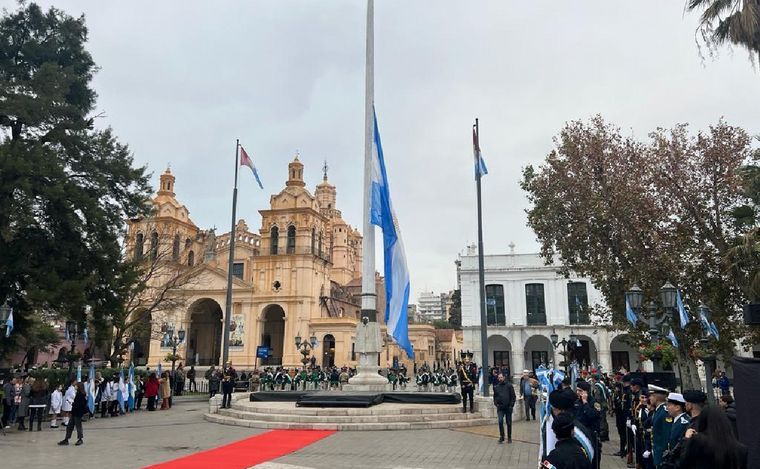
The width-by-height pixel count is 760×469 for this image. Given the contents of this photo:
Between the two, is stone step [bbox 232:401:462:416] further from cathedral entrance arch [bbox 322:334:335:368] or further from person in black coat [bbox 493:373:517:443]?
cathedral entrance arch [bbox 322:334:335:368]

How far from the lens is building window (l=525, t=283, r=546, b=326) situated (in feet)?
127

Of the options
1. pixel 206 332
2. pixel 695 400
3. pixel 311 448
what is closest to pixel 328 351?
pixel 206 332

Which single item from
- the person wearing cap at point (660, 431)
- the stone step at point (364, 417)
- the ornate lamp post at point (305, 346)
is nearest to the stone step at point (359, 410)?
the stone step at point (364, 417)

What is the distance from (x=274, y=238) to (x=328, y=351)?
11763mm

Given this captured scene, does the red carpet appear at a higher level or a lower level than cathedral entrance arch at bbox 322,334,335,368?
lower

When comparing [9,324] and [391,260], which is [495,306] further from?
[9,324]

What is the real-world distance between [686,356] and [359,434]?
12.0m

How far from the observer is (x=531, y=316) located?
38875 millimetres

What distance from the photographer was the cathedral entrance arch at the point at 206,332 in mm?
54312

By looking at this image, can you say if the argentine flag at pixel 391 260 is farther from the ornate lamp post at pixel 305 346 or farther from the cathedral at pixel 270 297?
the cathedral at pixel 270 297

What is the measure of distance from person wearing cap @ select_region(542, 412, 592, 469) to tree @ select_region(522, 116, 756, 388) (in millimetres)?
14264

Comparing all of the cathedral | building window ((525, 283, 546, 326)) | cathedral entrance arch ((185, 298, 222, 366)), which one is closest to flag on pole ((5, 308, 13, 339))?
the cathedral

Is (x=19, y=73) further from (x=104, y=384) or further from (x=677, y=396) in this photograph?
(x=677, y=396)

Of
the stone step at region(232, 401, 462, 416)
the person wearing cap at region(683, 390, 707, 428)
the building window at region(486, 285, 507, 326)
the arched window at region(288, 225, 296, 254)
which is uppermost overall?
the arched window at region(288, 225, 296, 254)
